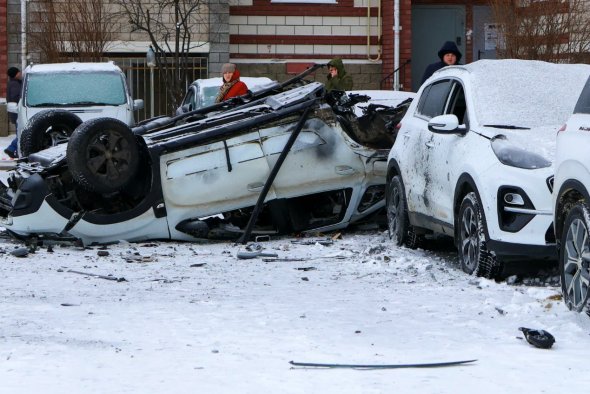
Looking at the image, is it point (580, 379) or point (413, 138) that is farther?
point (413, 138)

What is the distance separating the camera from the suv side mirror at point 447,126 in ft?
33.2

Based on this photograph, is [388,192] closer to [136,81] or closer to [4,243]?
[4,243]

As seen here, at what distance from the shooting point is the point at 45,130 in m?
14.2

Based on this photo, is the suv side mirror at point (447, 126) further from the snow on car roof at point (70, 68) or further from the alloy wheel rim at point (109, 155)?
the snow on car roof at point (70, 68)

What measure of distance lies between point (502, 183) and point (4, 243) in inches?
186

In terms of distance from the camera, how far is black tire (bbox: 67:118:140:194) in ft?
38.3

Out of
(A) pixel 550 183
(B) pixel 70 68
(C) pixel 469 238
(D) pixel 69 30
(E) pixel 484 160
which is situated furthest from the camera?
(D) pixel 69 30

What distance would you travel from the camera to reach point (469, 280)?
962 cm

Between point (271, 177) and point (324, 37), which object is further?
point (324, 37)

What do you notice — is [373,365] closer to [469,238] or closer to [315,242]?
[469,238]

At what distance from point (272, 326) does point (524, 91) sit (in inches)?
150

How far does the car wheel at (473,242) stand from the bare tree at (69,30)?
21.7 metres

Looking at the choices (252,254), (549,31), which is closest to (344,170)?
(252,254)

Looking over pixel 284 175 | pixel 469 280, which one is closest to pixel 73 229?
pixel 284 175
